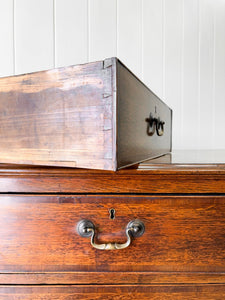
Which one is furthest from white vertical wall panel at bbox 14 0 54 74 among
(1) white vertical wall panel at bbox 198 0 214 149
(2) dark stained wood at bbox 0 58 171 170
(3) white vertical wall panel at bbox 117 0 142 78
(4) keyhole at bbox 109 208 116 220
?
(4) keyhole at bbox 109 208 116 220

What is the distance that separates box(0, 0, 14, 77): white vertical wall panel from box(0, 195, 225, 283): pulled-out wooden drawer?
0.73m

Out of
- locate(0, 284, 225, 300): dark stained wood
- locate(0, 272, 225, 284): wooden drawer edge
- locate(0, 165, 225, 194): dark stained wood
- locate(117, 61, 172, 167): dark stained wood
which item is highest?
locate(117, 61, 172, 167): dark stained wood

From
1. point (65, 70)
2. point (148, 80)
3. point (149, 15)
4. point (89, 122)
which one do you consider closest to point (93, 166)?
point (89, 122)

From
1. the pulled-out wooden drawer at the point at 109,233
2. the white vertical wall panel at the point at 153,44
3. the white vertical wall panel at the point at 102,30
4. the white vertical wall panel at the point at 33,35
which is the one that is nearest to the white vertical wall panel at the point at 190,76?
the white vertical wall panel at the point at 153,44

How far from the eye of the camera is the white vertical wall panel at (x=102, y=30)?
3.26 ft

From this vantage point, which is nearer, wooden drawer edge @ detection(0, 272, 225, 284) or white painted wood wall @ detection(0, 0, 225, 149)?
wooden drawer edge @ detection(0, 272, 225, 284)

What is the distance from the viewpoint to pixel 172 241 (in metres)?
0.44

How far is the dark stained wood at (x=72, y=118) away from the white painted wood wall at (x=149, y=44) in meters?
0.56

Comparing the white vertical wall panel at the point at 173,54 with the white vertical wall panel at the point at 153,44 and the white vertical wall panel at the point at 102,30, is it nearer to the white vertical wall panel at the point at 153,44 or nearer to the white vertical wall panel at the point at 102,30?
the white vertical wall panel at the point at 153,44

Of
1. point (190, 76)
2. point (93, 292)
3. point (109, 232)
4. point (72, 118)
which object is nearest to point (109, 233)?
point (109, 232)

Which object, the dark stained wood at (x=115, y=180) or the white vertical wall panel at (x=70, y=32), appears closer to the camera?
the dark stained wood at (x=115, y=180)

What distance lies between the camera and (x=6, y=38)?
980 mm

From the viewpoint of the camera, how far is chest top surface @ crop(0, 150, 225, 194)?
0.43m

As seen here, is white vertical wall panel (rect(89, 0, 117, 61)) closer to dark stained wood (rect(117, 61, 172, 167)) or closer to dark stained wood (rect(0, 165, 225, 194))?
dark stained wood (rect(117, 61, 172, 167))
